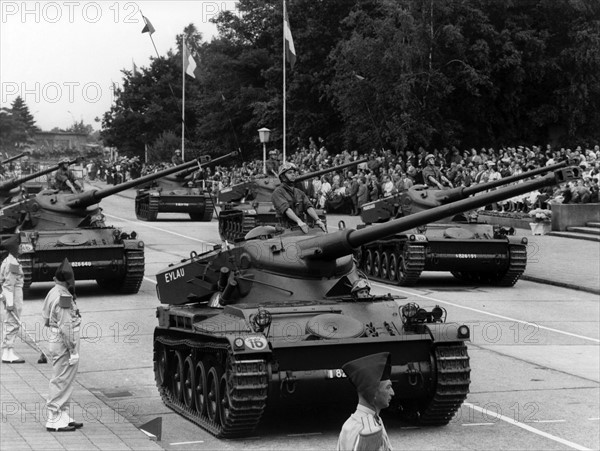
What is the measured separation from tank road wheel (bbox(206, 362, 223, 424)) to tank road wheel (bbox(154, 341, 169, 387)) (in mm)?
1570

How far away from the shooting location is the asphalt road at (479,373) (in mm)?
12383

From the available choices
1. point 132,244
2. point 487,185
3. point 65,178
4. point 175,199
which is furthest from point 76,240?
point 175,199

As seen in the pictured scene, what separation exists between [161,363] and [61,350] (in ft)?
8.06

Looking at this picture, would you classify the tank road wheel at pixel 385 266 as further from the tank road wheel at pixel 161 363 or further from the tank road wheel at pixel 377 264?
the tank road wheel at pixel 161 363

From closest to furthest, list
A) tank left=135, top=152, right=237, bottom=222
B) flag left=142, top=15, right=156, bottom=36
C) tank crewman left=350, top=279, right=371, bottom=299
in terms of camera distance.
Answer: tank crewman left=350, top=279, right=371, bottom=299 → tank left=135, top=152, right=237, bottom=222 → flag left=142, top=15, right=156, bottom=36

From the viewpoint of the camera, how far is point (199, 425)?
1285 cm

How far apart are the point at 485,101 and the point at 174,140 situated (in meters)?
34.3

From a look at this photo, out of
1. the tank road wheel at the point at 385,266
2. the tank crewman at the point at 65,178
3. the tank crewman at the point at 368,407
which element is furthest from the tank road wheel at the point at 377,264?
the tank crewman at the point at 368,407

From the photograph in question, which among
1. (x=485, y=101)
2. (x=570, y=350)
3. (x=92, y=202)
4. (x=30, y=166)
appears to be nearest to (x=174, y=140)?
(x=30, y=166)

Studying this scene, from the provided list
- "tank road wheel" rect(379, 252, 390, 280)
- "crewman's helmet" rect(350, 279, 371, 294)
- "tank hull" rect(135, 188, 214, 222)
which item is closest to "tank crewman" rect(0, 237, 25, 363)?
"crewman's helmet" rect(350, 279, 371, 294)

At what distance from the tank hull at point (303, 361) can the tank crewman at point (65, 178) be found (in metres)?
14.2

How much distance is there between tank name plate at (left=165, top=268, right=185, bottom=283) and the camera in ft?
50.6

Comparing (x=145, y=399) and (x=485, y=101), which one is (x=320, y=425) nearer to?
(x=145, y=399)

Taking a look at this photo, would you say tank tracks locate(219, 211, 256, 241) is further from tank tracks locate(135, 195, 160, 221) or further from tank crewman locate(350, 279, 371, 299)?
tank crewman locate(350, 279, 371, 299)
